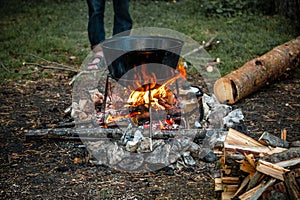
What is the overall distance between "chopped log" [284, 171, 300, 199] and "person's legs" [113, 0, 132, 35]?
435 centimetres

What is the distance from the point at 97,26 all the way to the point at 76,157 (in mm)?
2879

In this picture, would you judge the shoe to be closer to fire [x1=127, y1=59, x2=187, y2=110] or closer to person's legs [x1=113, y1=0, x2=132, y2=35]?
person's legs [x1=113, y1=0, x2=132, y2=35]

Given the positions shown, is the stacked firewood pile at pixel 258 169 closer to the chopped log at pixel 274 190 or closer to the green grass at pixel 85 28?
the chopped log at pixel 274 190

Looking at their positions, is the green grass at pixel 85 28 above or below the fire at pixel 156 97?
above

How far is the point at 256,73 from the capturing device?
5734 millimetres

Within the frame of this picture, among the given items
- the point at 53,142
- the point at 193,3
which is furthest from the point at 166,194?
the point at 193,3

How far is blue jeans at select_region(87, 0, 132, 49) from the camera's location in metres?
6.47

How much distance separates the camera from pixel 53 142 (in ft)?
14.5

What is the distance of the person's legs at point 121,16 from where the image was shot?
6.56 meters

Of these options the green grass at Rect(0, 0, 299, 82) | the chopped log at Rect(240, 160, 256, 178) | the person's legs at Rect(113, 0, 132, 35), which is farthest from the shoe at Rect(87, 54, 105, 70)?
the chopped log at Rect(240, 160, 256, 178)

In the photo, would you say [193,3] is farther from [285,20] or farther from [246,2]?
[285,20]

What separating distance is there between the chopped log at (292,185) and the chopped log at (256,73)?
260 centimetres

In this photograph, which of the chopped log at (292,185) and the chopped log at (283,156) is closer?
the chopped log at (292,185)

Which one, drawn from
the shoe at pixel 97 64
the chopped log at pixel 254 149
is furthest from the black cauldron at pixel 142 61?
the shoe at pixel 97 64
